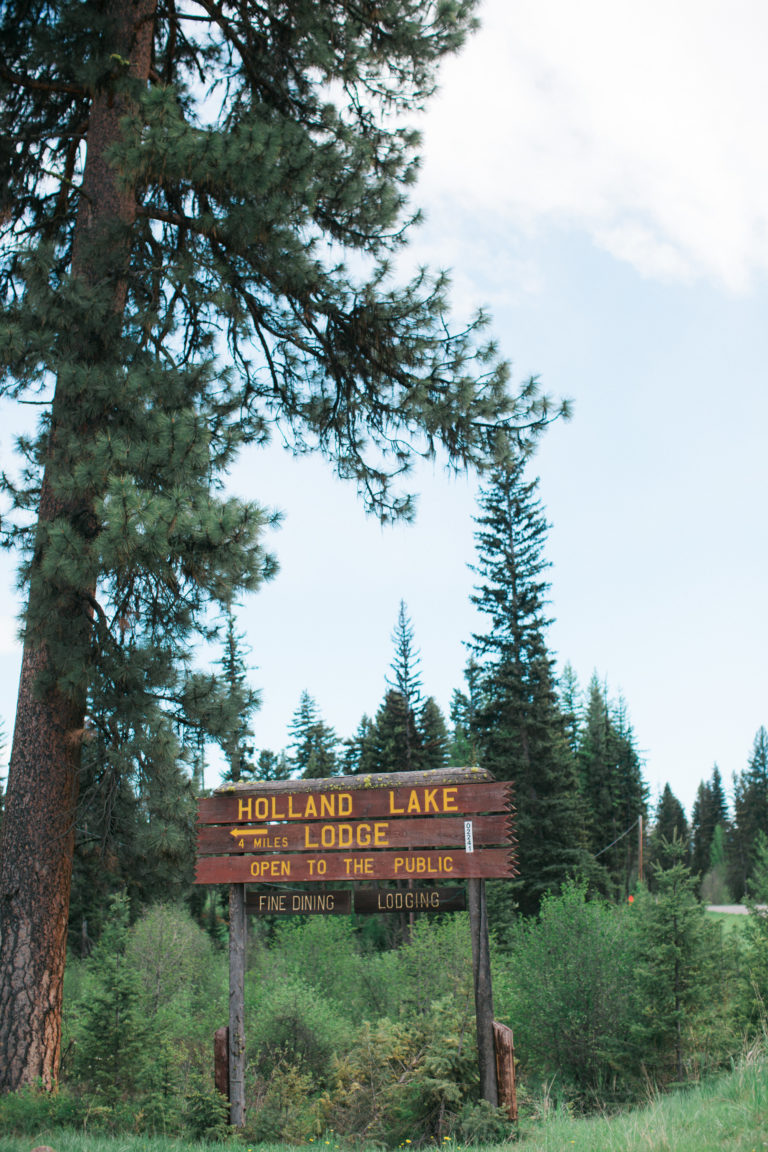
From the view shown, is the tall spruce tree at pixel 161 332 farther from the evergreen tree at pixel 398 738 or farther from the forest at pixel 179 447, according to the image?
the evergreen tree at pixel 398 738

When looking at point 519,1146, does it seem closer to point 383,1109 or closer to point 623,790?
point 383,1109

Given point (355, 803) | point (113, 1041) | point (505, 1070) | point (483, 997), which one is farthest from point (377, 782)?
point (113, 1041)

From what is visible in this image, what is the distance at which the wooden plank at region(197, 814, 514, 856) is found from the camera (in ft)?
23.0

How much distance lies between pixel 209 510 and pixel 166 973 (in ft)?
65.4

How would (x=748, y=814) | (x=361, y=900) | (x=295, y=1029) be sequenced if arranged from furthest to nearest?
(x=748, y=814), (x=295, y=1029), (x=361, y=900)

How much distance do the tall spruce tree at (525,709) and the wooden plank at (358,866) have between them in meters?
22.4

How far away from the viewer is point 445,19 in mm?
10906

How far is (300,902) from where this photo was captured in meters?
7.55

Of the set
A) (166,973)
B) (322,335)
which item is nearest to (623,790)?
(166,973)

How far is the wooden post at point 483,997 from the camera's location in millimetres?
6645

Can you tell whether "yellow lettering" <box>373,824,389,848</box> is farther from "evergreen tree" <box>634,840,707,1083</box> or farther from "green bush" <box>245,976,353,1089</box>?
"green bush" <box>245,976,353,1089</box>

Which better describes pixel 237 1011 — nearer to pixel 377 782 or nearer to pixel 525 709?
pixel 377 782

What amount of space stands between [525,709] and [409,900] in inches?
1062

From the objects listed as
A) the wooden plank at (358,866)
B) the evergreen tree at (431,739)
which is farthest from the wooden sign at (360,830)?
the evergreen tree at (431,739)
